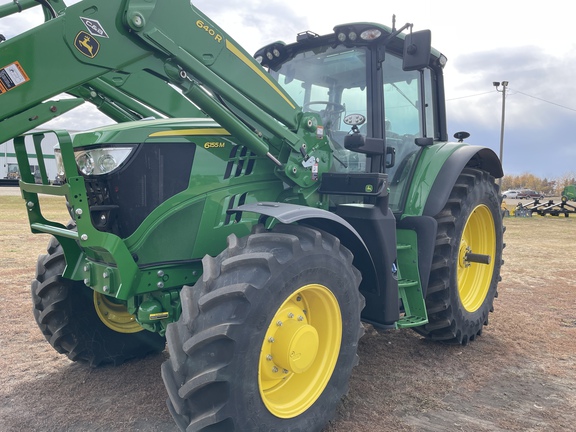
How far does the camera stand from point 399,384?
144 inches

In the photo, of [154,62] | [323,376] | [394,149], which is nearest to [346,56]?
[394,149]

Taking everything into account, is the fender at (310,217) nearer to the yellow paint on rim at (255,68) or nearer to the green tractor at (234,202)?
the green tractor at (234,202)

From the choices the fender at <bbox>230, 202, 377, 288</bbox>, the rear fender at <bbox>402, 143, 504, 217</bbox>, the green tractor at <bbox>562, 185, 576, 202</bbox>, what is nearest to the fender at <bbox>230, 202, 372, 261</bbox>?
the fender at <bbox>230, 202, 377, 288</bbox>

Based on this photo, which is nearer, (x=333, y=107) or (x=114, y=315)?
(x=114, y=315)

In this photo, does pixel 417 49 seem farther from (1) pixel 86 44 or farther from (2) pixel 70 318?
(2) pixel 70 318

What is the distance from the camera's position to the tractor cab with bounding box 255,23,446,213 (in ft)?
12.5

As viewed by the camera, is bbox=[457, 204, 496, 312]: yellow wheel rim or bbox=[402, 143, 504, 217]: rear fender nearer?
→ bbox=[402, 143, 504, 217]: rear fender

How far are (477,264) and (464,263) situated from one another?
14.8 inches

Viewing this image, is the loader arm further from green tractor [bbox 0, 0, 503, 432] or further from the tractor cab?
the tractor cab

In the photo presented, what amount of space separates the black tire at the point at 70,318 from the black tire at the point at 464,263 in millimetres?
2463

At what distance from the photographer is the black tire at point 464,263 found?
4.14 metres

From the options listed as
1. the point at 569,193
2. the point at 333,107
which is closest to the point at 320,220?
the point at 333,107

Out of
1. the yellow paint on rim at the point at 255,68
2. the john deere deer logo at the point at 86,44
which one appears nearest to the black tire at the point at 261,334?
the yellow paint on rim at the point at 255,68

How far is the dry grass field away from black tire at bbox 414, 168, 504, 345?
251mm
